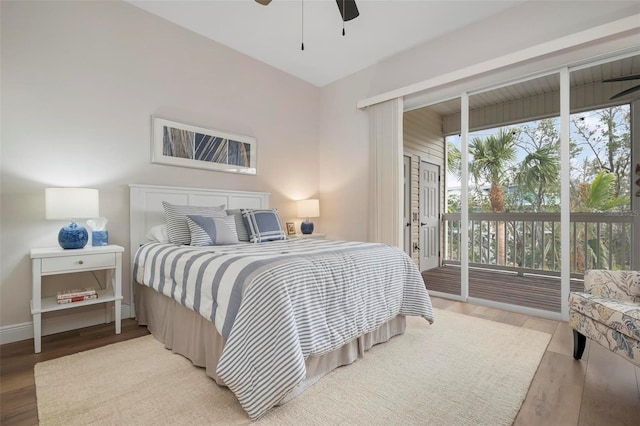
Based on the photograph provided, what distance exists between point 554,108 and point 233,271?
344cm

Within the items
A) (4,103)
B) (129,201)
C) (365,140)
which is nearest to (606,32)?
(365,140)

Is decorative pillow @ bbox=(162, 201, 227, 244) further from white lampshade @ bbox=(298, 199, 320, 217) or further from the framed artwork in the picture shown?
white lampshade @ bbox=(298, 199, 320, 217)

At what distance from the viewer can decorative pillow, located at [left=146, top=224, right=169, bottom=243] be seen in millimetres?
2789

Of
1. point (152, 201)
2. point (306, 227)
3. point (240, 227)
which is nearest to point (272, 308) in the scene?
point (240, 227)

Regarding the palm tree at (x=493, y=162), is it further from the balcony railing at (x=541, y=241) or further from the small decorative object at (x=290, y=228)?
the small decorative object at (x=290, y=228)

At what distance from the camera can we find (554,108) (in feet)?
10.0

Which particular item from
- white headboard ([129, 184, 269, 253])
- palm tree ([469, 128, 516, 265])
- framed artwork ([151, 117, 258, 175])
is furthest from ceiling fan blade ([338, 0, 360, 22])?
white headboard ([129, 184, 269, 253])

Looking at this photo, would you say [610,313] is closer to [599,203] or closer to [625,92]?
[599,203]

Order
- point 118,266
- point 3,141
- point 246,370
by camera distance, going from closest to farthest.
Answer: point 246,370 → point 3,141 → point 118,266

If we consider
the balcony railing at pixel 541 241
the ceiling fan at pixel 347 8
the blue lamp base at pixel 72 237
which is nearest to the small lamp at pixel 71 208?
the blue lamp base at pixel 72 237

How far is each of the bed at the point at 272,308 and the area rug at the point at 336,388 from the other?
11cm

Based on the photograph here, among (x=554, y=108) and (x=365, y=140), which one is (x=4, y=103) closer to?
(x=365, y=140)

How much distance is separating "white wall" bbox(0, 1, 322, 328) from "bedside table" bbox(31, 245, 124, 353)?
0.34 m

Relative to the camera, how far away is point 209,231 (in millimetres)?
2662
